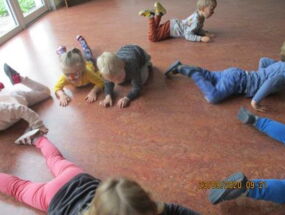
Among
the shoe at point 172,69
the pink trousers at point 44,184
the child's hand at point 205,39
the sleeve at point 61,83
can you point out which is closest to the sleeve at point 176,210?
the pink trousers at point 44,184

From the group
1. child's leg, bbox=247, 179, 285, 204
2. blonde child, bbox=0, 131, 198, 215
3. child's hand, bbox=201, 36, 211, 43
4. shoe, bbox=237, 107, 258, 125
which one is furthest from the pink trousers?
child's hand, bbox=201, 36, 211, 43

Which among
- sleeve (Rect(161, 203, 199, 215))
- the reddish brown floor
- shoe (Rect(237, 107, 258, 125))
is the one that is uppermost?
sleeve (Rect(161, 203, 199, 215))

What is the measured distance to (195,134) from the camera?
1.37 m

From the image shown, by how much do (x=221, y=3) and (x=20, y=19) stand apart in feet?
7.32

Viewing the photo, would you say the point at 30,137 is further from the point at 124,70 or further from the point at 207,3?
the point at 207,3

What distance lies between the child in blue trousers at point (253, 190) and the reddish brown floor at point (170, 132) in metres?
0.05

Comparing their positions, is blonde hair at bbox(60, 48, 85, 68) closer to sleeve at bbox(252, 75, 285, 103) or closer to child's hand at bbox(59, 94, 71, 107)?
child's hand at bbox(59, 94, 71, 107)

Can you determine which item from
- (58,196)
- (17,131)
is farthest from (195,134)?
(17,131)

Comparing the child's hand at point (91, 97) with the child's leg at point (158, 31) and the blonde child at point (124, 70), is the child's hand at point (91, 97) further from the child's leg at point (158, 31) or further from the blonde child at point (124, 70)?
the child's leg at point (158, 31)

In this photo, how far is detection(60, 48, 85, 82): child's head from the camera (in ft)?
5.25

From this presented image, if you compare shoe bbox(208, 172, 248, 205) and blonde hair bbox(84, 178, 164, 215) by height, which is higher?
blonde hair bbox(84, 178, 164, 215)

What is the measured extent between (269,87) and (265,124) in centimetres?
22

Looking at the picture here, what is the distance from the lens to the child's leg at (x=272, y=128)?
48.8 inches

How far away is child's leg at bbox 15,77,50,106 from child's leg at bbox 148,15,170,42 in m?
1.00
